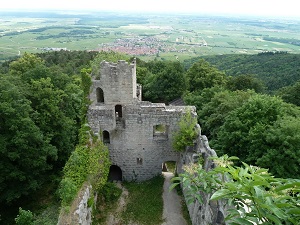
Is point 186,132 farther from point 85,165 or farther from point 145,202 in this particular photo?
point 85,165

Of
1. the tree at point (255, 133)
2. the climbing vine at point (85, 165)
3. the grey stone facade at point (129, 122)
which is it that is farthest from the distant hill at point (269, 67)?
the climbing vine at point (85, 165)

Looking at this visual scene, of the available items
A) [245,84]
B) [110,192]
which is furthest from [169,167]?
[245,84]

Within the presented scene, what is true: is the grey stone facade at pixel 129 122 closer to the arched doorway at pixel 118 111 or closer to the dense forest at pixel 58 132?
the arched doorway at pixel 118 111

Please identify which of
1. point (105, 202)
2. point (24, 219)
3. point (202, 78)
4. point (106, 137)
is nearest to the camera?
point (24, 219)

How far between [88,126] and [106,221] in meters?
6.52

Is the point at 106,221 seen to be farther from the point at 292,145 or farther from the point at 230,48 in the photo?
the point at 230,48

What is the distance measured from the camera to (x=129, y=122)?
A: 18766mm

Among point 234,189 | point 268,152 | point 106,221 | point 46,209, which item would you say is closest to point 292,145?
point 268,152

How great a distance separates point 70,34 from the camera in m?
151

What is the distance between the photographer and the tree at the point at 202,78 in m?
36.5

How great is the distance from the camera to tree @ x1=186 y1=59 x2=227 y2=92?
36.5m

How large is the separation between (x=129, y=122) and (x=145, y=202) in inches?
229

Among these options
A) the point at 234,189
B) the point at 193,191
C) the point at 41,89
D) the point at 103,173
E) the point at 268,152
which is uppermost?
the point at 234,189

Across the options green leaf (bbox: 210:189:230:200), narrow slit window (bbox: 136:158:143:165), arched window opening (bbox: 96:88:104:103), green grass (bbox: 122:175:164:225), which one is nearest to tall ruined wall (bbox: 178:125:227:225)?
green grass (bbox: 122:175:164:225)
